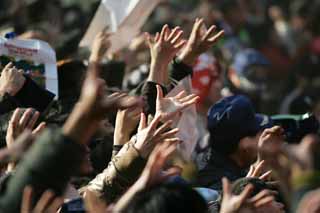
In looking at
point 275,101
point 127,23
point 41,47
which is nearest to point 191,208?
point 41,47

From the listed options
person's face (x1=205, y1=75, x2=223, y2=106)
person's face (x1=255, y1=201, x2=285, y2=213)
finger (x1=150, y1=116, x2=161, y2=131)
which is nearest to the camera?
person's face (x1=255, y1=201, x2=285, y2=213)

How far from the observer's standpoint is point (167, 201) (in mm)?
3922

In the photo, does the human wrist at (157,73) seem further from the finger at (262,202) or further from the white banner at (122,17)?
the finger at (262,202)

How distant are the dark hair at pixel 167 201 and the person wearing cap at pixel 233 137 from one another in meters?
2.47

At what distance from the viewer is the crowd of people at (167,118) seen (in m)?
3.87

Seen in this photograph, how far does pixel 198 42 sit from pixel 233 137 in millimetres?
571

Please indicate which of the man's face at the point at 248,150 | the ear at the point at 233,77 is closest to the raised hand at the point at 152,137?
the man's face at the point at 248,150

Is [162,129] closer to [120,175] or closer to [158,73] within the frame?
[120,175]

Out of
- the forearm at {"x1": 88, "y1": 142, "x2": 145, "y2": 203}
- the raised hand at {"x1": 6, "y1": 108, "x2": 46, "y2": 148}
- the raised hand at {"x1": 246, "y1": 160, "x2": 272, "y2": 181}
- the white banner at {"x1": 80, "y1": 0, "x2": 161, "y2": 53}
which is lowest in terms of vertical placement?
the raised hand at {"x1": 246, "y1": 160, "x2": 272, "y2": 181}

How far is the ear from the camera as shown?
9827 mm

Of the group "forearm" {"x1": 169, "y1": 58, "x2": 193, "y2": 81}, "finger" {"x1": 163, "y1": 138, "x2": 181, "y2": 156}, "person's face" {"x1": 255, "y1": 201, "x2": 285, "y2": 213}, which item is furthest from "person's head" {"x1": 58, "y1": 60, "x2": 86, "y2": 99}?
"person's face" {"x1": 255, "y1": 201, "x2": 285, "y2": 213}

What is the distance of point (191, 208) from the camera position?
395 centimetres

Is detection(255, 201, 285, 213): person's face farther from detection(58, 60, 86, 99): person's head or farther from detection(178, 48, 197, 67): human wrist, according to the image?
detection(58, 60, 86, 99): person's head

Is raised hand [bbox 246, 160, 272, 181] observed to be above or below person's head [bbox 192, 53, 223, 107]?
above
